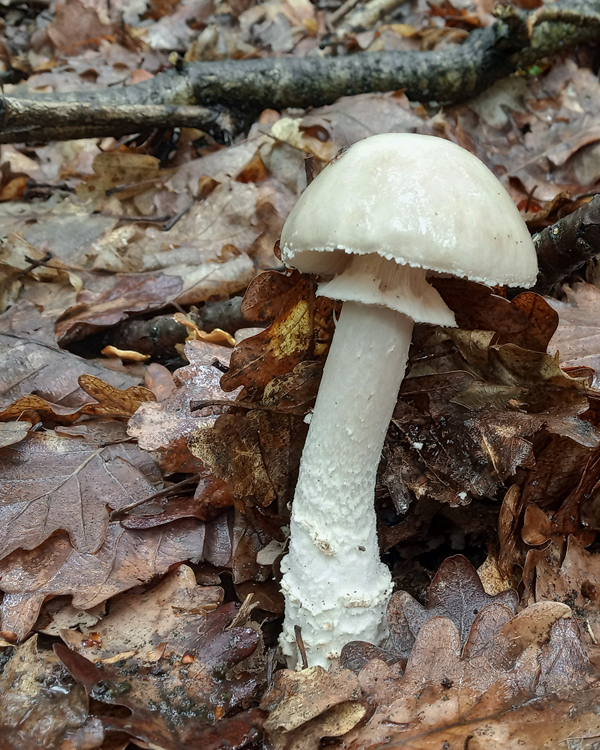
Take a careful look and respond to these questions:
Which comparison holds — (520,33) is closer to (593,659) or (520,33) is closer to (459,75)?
(459,75)

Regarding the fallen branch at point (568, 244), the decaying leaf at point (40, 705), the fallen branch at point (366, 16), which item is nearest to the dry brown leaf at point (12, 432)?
the decaying leaf at point (40, 705)

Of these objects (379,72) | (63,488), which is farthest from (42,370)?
(379,72)

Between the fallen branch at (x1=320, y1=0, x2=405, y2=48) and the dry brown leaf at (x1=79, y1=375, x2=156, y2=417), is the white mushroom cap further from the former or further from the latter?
the fallen branch at (x1=320, y1=0, x2=405, y2=48)

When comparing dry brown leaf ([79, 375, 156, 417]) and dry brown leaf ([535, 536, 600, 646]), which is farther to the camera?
dry brown leaf ([79, 375, 156, 417])

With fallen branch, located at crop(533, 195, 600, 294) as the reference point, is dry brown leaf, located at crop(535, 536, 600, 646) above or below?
below

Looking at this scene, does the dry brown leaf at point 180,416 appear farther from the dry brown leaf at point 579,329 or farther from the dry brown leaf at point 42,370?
the dry brown leaf at point 579,329

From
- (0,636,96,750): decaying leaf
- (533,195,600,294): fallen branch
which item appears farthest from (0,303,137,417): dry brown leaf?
(533,195,600,294): fallen branch

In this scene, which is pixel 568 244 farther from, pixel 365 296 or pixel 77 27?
pixel 77 27
